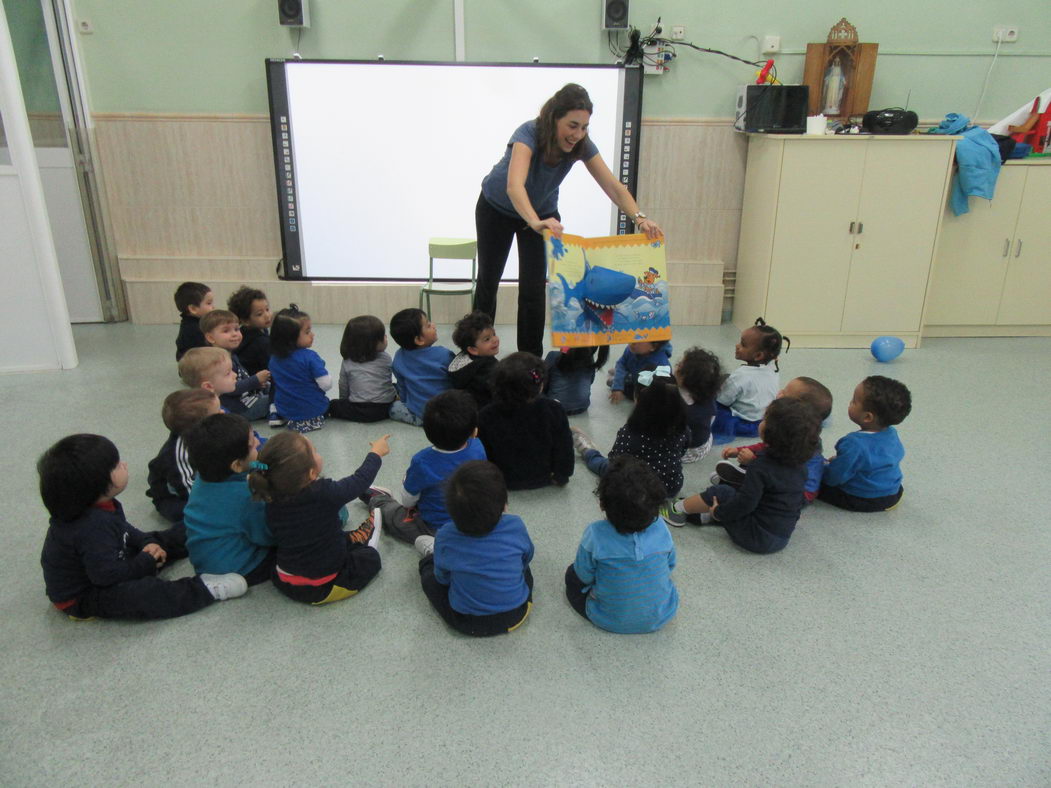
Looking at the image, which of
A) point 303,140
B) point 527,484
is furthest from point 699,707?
point 303,140

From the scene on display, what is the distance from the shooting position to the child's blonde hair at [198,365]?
9.39 feet

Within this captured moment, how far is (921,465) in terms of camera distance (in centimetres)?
314

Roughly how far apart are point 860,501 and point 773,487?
59 cm

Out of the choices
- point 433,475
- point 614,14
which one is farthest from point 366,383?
point 614,14

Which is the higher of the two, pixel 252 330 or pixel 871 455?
pixel 252 330

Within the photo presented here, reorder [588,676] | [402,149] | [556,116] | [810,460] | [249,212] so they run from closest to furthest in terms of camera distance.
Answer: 1. [588,676]
2. [810,460]
3. [556,116]
4. [402,149]
5. [249,212]

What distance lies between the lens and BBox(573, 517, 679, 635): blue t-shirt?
1.97 metres

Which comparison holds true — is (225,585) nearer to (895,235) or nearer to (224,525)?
(224,525)

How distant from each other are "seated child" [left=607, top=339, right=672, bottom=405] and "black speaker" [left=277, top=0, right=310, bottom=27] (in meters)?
2.96

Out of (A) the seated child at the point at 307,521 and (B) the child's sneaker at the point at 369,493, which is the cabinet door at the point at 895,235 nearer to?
(B) the child's sneaker at the point at 369,493

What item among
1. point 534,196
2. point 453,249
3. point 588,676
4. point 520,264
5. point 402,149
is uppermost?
point 402,149

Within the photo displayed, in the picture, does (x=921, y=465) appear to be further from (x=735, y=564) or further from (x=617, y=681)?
(x=617, y=681)

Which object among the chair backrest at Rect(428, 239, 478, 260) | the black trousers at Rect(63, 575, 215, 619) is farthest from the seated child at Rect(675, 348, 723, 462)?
the chair backrest at Rect(428, 239, 478, 260)

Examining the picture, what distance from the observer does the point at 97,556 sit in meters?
1.99
